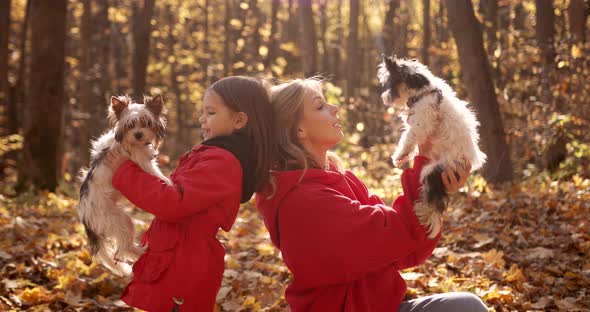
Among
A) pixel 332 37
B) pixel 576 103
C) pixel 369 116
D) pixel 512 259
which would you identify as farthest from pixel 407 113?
pixel 332 37

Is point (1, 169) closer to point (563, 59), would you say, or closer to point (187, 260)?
point (563, 59)

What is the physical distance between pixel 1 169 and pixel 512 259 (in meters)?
18.4

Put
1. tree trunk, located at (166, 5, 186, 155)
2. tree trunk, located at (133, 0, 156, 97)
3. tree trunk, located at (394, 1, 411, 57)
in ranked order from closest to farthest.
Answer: tree trunk, located at (133, 0, 156, 97)
tree trunk, located at (394, 1, 411, 57)
tree trunk, located at (166, 5, 186, 155)

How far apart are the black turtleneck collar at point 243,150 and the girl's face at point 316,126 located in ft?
0.90

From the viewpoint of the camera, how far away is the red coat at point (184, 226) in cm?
265

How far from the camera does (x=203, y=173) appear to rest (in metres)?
2.71

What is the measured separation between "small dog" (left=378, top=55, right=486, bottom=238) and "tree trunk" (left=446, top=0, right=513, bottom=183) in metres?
6.74

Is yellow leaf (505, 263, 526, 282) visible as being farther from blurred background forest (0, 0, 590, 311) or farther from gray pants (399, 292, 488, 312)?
gray pants (399, 292, 488, 312)

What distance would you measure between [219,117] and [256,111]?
195mm

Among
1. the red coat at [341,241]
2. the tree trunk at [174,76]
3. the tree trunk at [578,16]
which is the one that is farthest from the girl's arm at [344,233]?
the tree trunk at [174,76]

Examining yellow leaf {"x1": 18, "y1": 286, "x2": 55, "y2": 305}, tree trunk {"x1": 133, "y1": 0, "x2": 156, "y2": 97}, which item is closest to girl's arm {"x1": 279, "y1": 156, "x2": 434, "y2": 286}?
yellow leaf {"x1": 18, "y1": 286, "x2": 55, "y2": 305}

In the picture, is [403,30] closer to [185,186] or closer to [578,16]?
[578,16]

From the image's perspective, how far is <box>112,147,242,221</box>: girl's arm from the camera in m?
2.62

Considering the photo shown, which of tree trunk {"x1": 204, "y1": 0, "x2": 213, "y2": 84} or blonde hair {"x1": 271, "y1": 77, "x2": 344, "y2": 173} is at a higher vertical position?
tree trunk {"x1": 204, "y1": 0, "x2": 213, "y2": 84}
